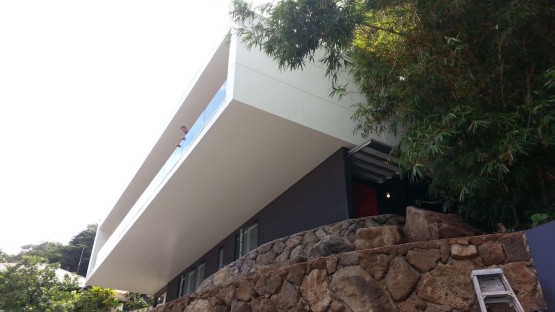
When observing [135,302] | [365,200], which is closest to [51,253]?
[135,302]

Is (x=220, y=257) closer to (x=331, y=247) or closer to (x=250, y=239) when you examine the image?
(x=250, y=239)

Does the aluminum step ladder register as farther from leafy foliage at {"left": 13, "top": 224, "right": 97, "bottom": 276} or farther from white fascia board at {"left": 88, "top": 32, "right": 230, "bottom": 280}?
leafy foliage at {"left": 13, "top": 224, "right": 97, "bottom": 276}

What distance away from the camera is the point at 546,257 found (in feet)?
10.8

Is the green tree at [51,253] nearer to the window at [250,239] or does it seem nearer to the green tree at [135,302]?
the green tree at [135,302]

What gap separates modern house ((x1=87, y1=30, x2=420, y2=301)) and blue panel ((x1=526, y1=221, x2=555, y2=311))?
13.6ft

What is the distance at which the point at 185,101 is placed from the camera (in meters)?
11.6

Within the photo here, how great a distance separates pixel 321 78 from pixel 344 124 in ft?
3.90

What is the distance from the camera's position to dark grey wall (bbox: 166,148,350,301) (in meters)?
7.84

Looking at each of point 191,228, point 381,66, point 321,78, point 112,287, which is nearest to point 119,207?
point 112,287

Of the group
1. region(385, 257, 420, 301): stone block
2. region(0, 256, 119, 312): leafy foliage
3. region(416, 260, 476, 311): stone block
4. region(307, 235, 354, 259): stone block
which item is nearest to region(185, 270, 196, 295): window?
region(0, 256, 119, 312): leafy foliage

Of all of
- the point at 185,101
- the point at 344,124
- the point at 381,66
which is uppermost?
the point at 185,101

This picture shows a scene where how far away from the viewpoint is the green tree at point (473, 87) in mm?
4258

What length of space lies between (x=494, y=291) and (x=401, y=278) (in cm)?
82

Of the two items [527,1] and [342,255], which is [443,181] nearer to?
[342,255]
